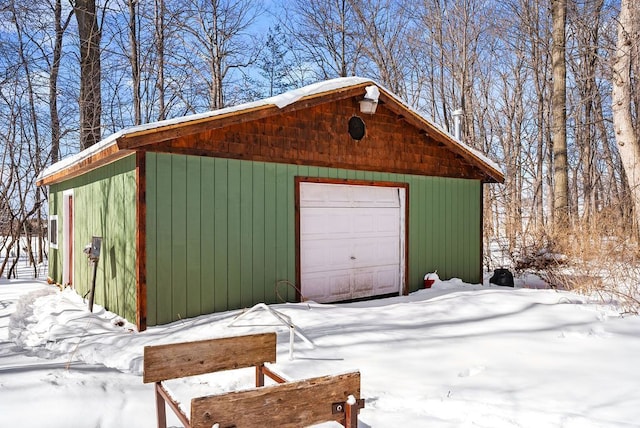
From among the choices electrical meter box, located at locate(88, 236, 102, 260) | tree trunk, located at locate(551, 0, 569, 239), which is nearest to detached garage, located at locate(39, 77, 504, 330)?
electrical meter box, located at locate(88, 236, 102, 260)

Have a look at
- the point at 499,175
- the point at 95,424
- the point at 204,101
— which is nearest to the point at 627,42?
the point at 499,175

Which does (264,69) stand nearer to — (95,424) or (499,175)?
(499,175)

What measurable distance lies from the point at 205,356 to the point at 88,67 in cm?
1277

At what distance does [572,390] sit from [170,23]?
15.3 metres

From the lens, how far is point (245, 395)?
1931mm

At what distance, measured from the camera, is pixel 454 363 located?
3.99 metres

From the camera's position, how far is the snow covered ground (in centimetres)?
300

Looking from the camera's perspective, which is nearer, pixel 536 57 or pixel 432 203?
pixel 432 203

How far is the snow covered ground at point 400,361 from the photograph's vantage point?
3.00 metres

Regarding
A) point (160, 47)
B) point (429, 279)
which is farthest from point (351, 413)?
point (160, 47)

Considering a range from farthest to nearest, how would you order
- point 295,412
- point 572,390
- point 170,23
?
1. point 170,23
2. point 572,390
3. point 295,412

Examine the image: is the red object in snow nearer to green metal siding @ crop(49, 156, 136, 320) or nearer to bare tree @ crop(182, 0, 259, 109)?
green metal siding @ crop(49, 156, 136, 320)

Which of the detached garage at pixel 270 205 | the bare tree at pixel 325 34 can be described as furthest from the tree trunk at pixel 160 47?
the detached garage at pixel 270 205

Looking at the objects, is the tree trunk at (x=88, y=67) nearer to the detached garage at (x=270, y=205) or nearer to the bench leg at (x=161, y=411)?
the detached garage at (x=270, y=205)
